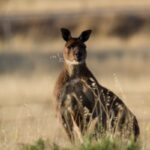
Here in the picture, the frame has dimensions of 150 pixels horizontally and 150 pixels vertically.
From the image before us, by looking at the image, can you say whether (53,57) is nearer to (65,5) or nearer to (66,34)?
(66,34)

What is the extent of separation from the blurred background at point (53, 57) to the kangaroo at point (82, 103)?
182mm

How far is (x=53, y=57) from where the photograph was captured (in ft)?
36.6

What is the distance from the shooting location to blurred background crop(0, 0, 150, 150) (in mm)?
13602

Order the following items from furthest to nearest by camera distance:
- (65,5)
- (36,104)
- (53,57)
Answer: (65,5)
(36,104)
(53,57)

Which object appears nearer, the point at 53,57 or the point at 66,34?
the point at 53,57

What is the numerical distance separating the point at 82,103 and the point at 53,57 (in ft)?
2.32

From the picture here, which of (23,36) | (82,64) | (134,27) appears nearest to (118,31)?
(134,27)

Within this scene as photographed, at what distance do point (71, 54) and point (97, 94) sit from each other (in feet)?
1.73

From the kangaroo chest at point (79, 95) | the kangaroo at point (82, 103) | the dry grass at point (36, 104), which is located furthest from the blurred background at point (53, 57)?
the kangaroo chest at point (79, 95)

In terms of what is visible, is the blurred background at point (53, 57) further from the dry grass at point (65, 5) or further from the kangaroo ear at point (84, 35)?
the kangaroo ear at point (84, 35)

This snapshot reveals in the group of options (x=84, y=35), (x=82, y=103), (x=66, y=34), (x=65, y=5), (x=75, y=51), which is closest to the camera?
(x=82, y=103)

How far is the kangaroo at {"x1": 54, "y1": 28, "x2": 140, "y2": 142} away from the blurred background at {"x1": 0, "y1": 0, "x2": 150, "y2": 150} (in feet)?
0.60

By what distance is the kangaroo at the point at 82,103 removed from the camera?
37.4ft

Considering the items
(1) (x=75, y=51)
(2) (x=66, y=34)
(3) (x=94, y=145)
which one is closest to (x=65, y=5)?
(2) (x=66, y=34)
